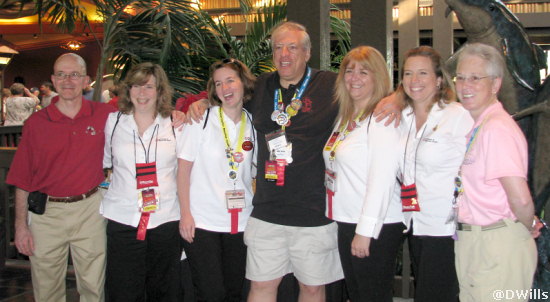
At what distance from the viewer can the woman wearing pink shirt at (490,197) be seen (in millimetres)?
2078

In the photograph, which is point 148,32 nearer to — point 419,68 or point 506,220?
point 419,68

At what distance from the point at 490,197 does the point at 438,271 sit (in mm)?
451

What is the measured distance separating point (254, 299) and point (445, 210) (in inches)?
45.5

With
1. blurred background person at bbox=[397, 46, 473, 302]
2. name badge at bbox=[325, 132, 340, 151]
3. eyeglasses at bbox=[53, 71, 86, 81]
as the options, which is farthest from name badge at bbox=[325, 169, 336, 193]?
eyeglasses at bbox=[53, 71, 86, 81]

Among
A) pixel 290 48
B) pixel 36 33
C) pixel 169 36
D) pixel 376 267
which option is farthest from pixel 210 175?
pixel 36 33

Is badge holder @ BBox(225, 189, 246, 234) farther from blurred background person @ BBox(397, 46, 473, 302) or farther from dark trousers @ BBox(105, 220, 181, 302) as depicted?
blurred background person @ BBox(397, 46, 473, 302)

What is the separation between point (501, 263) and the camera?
6.92ft

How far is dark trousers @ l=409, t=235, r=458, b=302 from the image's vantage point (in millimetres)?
2352

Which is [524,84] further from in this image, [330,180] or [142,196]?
[142,196]

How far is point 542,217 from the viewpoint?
9.24 feet

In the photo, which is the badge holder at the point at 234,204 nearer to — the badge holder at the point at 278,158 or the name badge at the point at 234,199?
the name badge at the point at 234,199

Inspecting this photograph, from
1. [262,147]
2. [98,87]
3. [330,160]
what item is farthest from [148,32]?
[330,160]

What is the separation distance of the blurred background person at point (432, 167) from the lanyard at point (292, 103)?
1.87 feet

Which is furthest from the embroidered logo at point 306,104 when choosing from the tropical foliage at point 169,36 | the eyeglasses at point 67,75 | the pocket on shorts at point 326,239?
the tropical foliage at point 169,36
